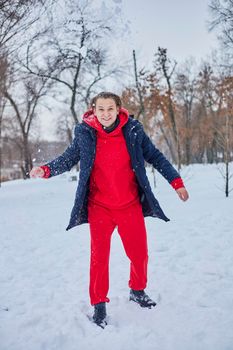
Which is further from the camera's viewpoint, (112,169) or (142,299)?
(142,299)

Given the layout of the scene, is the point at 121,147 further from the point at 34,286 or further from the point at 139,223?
the point at 34,286

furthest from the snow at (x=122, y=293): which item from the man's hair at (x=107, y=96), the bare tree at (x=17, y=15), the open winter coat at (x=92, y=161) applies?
the bare tree at (x=17, y=15)

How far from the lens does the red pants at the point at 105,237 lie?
3068 millimetres

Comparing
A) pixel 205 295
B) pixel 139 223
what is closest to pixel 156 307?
pixel 205 295

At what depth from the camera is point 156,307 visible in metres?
3.27

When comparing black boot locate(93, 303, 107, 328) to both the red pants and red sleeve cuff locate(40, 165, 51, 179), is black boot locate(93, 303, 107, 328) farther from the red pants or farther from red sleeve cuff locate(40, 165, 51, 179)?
red sleeve cuff locate(40, 165, 51, 179)

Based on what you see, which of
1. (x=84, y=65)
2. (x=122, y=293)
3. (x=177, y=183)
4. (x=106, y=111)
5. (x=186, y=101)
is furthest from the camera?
(x=186, y=101)

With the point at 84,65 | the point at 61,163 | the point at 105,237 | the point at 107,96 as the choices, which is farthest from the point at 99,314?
the point at 84,65

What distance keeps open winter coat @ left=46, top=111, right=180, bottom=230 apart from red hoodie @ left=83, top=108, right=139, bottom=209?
52 millimetres

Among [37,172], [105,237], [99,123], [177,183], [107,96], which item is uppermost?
[107,96]

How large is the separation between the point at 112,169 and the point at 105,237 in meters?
0.58

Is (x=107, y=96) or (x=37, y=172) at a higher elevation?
(x=107, y=96)

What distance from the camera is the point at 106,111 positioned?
295 centimetres

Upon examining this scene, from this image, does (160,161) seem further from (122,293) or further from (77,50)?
(77,50)
